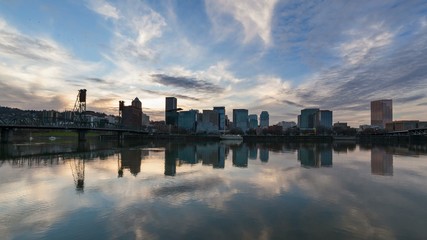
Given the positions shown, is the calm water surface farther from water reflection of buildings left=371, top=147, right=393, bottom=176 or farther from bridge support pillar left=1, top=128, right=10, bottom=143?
bridge support pillar left=1, top=128, right=10, bottom=143

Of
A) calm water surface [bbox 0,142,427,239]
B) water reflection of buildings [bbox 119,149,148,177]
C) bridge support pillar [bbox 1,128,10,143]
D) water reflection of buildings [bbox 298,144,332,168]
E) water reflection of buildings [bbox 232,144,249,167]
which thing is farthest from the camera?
bridge support pillar [bbox 1,128,10,143]

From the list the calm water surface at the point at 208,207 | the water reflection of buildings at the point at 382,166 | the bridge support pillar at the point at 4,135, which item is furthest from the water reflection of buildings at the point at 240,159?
the bridge support pillar at the point at 4,135

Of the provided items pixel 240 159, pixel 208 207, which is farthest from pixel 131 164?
pixel 208 207

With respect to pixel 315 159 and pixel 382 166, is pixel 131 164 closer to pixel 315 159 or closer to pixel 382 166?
pixel 315 159

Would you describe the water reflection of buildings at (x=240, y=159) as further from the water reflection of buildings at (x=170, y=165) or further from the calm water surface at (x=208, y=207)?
the calm water surface at (x=208, y=207)

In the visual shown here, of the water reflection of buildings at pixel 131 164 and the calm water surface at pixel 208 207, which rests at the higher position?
the calm water surface at pixel 208 207

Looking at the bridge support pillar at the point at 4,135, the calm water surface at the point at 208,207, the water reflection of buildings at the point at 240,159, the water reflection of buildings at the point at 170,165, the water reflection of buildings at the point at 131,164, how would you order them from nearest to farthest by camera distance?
the calm water surface at the point at 208,207 → the water reflection of buildings at the point at 170,165 → the water reflection of buildings at the point at 131,164 → the water reflection of buildings at the point at 240,159 → the bridge support pillar at the point at 4,135

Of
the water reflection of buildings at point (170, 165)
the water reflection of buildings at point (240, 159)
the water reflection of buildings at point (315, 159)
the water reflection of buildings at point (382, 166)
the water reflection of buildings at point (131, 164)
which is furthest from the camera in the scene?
the water reflection of buildings at point (315, 159)

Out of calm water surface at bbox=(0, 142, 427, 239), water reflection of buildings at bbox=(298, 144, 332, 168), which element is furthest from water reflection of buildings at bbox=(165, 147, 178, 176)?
water reflection of buildings at bbox=(298, 144, 332, 168)

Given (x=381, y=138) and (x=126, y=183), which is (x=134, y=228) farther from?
(x=381, y=138)

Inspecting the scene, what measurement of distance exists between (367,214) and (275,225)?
5.52 meters

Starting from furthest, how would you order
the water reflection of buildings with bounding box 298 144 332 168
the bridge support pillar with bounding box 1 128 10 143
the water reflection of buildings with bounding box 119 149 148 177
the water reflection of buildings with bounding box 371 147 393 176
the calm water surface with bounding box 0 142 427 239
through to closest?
the bridge support pillar with bounding box 1 128 10 143, the water reflection of buildings with bounding box 298 144 332 168, the water reflection of buildings with bounding box 371 147 393 176, the water reflection of buildings with bounding box 119 149 148 177, the calm water surface with bounding box 0 142 427 239

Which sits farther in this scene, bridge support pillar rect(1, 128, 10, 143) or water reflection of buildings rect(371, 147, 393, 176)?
bridge support pillar rect(1, 128, 10, 143)

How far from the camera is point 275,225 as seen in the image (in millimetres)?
12961
